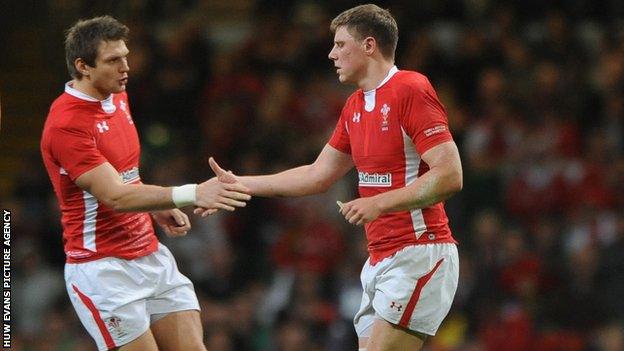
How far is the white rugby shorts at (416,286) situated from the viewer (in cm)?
587

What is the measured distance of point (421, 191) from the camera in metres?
5.70

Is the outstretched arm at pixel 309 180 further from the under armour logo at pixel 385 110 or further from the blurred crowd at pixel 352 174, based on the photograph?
the blurred crowd at pixel 352 174

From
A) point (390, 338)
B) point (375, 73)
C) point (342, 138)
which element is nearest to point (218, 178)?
point (342, 138)

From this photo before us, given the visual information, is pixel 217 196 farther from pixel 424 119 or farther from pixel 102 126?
pixel 424 119

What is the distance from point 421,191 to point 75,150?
1.75 metres

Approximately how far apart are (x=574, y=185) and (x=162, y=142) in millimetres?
3900

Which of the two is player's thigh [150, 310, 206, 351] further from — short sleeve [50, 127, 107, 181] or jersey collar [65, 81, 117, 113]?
jersey collar [65, 81, 117, 113]

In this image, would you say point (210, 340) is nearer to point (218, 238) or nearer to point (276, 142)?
point (218, 238)

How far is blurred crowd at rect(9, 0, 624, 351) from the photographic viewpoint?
10188 mm

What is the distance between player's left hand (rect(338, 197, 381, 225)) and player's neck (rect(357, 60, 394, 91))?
0.75 metres

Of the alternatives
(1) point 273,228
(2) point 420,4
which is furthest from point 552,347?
(2) point 420,4

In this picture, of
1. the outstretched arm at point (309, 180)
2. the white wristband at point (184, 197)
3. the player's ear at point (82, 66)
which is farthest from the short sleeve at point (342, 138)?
the player's ear at point (82, 66)

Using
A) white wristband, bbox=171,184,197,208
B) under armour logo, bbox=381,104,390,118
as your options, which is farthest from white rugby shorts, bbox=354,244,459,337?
white wristband, bbox=171,184,197,208

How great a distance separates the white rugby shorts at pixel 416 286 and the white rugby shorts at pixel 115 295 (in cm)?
123
